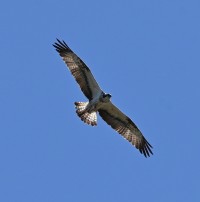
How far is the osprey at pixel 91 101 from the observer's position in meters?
29.5

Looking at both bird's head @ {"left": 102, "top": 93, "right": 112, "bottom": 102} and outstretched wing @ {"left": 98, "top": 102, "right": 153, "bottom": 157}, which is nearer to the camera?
bird's head @ {"left": 102, "top": 93, "right": 112, "bottom": 102}

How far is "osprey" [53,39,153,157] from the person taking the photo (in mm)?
29453

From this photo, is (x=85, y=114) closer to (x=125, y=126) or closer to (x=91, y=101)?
(x=91, y=101)

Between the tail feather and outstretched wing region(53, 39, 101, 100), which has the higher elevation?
outstretched wing region(53, 39, 101, 100)

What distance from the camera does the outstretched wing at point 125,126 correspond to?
30.4 meters

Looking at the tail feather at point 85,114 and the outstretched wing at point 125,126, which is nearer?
the tail feather at point 85,114

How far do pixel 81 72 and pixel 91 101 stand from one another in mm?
1031

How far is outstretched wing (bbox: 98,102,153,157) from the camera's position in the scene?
99.7ft

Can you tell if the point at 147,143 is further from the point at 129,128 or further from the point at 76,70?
the point at 76,70

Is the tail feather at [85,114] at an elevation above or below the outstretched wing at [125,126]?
below

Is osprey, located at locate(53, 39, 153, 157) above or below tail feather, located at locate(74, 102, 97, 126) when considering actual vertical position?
above

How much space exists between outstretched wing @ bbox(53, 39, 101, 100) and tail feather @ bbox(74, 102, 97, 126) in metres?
0.39

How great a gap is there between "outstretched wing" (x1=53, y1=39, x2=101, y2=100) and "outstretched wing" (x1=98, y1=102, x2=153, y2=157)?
32.9 inches

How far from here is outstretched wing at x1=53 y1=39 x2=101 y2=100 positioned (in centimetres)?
2961
